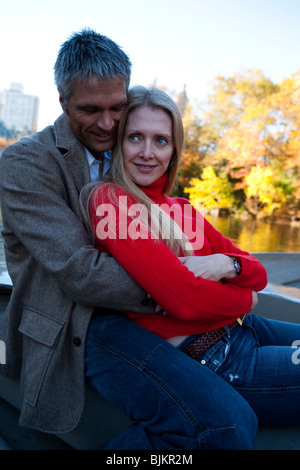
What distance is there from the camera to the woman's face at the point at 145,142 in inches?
61.7

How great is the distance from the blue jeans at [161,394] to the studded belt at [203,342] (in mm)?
103

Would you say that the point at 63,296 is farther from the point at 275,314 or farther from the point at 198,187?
the point at 198,187

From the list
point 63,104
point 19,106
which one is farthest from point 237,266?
point 19,106

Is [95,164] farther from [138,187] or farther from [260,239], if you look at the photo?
[260,239]

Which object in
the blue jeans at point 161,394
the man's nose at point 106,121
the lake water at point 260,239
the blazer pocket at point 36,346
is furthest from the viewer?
the lake water at point 260,239

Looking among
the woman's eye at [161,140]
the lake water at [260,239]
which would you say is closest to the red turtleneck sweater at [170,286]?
the woman's eye at [161,140]

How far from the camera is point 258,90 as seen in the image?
64.3 ft

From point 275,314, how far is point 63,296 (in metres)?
1.37

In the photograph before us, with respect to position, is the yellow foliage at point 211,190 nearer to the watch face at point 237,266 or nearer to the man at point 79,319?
the watch face at point 237,266

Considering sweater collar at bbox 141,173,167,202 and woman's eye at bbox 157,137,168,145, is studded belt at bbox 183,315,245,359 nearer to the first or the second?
sweater collar at bbox 141,173,167,202

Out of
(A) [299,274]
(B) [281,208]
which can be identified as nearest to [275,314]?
(A) [299,274]

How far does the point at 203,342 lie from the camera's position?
4.64 ft

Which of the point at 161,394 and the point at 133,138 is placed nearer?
the point at 161,394

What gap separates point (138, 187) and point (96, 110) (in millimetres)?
310
